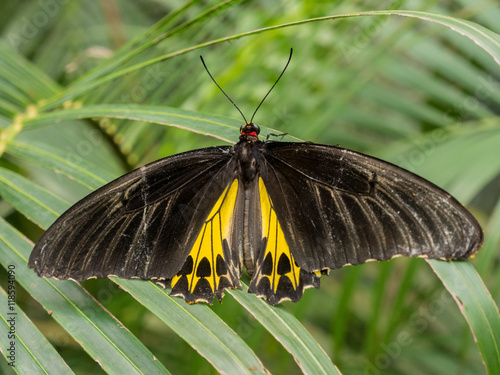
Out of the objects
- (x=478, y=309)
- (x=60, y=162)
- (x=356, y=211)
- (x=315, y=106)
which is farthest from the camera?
(x=315, y=106)

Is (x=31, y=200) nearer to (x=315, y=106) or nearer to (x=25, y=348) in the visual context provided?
(x=25, y=348)

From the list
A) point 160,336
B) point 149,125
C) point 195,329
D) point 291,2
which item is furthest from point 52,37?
point 195,329

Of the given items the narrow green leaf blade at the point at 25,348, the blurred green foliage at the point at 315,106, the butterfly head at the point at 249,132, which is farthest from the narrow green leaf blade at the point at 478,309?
the narrow green leaf blade at the point at 25,348

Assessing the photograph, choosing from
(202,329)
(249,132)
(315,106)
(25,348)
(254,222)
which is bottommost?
(25,348)

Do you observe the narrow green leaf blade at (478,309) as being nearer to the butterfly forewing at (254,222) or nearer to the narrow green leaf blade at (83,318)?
the butterfly forewing at (254,222)

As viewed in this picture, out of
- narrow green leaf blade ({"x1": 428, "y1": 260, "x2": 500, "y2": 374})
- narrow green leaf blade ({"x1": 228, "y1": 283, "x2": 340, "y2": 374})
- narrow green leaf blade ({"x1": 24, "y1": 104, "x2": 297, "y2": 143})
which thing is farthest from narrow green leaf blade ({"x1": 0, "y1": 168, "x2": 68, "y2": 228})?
narrow green leaf blade ({"x1": 428, "y1": 260, "x2": 500, "y2": 374})

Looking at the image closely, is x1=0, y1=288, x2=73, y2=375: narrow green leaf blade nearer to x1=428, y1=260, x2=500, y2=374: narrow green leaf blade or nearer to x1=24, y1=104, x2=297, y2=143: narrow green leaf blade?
x1=24, y1=104, x2=297, y2=143: narrow green leaf blade

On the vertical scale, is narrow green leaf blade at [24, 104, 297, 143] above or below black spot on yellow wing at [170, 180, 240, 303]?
above

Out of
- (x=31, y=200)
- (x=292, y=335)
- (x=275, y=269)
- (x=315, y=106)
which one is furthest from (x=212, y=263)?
(x=315, y=106)
